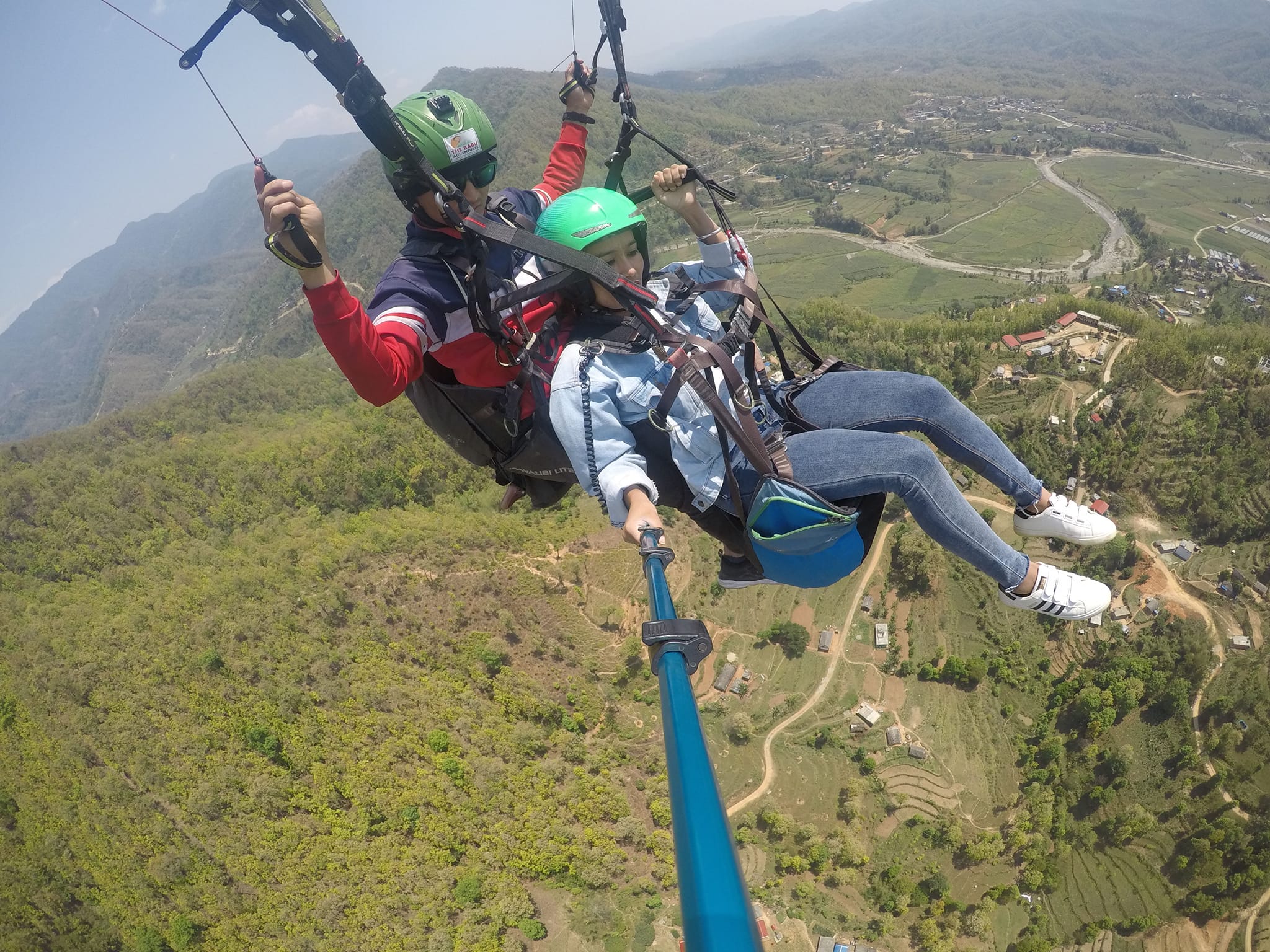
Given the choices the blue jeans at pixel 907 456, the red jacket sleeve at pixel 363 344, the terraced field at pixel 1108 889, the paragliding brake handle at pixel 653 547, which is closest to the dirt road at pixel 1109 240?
the terraced field at pixel 1108 889

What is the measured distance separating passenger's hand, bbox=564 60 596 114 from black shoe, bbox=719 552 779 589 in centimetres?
348

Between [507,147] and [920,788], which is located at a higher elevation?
[507,147]

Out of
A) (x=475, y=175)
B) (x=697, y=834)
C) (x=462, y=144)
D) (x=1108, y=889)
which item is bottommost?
(x=1108, y=889)

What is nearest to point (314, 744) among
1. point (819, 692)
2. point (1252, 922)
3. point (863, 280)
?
point (819, 692)

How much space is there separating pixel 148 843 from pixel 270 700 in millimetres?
4800

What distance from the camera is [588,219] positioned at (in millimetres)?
3031

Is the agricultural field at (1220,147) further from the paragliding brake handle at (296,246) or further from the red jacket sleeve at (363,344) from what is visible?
the paragliding brake handle at (296,246)

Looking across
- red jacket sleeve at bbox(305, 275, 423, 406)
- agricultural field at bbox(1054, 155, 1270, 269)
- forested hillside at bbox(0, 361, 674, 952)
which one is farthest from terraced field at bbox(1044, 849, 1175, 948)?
agricultural field at bbox(1054, 155, 1270, 269)

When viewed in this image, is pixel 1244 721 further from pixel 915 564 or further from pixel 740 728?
pixel 740 728

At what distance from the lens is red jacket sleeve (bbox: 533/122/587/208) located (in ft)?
15.7

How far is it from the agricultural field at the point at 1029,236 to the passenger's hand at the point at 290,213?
76605mm

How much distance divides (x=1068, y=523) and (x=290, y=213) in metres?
4.39

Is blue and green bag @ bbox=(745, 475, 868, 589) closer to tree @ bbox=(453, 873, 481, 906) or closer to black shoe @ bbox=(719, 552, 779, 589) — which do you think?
black shoe @ bbox=(719, 552, 779, 589)

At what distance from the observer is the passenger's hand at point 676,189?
3.32 meters
